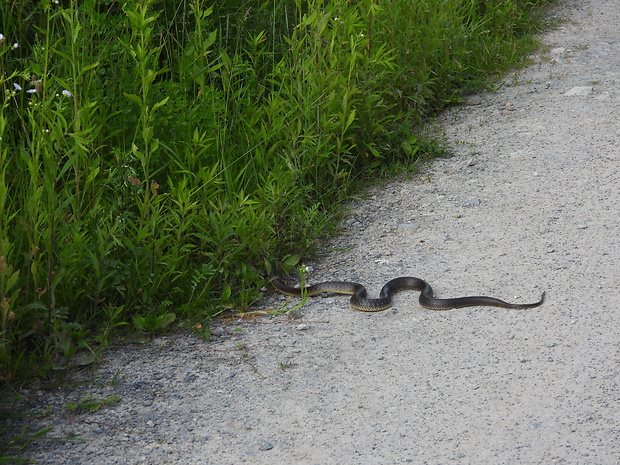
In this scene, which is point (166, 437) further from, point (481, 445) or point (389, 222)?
point (389, 222)

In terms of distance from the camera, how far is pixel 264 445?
362 cm

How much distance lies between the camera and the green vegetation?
158 inches

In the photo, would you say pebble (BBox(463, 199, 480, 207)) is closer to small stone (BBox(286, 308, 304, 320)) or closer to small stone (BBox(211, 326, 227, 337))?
small stone (BBox(286, 308, 304, 320))

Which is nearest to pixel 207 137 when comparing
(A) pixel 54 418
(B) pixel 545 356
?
(A) pixel 54 418

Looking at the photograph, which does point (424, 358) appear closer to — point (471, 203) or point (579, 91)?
point (471, 203)

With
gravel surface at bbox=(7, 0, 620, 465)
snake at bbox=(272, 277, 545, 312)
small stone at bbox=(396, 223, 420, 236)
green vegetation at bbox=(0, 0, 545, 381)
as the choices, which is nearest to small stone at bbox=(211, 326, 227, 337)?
gravel surface at bbox=(7, 0, 620, 465)

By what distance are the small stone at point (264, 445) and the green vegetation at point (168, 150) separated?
111 cm

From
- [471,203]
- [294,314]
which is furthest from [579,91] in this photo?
[294,314]

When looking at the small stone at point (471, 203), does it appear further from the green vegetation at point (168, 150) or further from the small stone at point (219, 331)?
the small stone at point (219, 331)

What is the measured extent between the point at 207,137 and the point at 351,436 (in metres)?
2.42

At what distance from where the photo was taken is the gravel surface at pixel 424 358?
3.58 m

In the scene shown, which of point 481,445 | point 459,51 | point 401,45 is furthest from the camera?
point 459,51

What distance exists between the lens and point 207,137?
5.25 metres

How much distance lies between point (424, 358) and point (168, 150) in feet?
7.09
